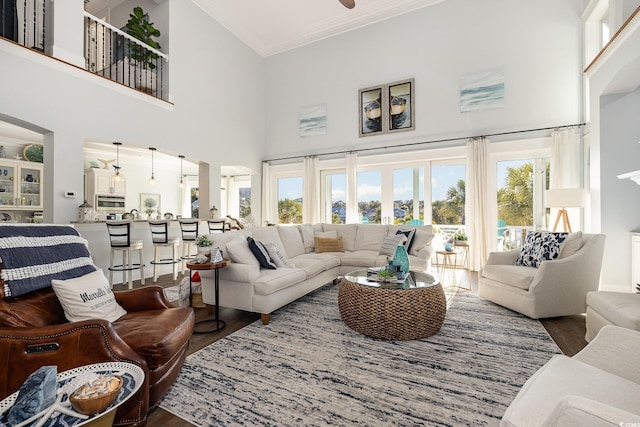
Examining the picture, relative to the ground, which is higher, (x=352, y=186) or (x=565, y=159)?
(x=565, y=159)

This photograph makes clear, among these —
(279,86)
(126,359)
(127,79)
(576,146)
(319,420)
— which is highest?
(279,86)

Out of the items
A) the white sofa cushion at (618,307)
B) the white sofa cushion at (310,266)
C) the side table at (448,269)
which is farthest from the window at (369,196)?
the white sofa cushion at (618,307)

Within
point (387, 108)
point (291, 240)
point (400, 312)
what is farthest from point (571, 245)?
point (387, 108)

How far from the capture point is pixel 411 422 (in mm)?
1585

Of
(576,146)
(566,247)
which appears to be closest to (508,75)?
(576,146)

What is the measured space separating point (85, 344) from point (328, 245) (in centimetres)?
393

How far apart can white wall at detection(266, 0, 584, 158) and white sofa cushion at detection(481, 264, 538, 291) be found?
3.30 metres

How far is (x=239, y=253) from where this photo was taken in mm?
3227

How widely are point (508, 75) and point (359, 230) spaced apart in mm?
4068

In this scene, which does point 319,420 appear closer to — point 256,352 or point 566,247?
point 256,352

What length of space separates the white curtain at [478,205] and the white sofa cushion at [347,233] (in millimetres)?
2293

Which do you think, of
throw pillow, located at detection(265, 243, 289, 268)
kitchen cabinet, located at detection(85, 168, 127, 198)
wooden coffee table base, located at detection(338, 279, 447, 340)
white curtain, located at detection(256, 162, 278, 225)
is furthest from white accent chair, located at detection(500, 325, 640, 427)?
kitchen cabinet, located at detection(85, 168, 127, 198)

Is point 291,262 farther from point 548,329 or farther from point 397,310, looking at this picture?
point 548,329

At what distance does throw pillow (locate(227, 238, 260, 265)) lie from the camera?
10.5 feet
